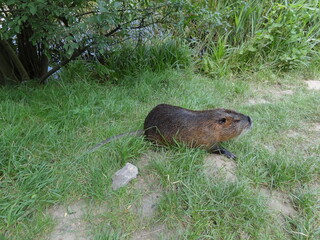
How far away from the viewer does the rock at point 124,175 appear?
75.4 inches

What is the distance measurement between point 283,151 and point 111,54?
3002 millimetres

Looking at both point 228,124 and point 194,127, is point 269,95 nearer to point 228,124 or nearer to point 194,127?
point 228,124

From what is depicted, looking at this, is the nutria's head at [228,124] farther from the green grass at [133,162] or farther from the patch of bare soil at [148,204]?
the patch of bare soil at [148,204]

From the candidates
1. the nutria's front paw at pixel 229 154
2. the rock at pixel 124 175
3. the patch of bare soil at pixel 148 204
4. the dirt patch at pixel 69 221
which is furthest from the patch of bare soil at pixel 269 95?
the dirt patch at pixel 69 221

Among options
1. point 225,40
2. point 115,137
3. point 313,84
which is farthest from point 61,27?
point 313,84

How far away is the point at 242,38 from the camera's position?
15.4 feet

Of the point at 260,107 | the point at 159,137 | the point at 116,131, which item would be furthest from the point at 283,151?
the point at 116,131

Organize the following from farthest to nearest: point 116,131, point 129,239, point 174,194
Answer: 1. point 116,131
2. point 174,194
3. point 129,239

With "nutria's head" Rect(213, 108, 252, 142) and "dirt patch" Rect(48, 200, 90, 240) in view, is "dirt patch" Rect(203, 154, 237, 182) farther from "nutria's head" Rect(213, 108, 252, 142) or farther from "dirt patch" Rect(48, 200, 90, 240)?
"dirt patch" Rect(48, 200, 90, 240)

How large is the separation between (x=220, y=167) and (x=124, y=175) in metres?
0.86

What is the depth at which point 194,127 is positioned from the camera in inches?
87.3

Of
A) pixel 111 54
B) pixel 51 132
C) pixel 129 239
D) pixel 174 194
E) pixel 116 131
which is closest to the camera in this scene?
pixel 129 239

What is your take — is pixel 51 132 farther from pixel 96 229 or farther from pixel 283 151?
pixel 283 151

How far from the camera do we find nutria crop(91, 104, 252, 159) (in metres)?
2.22
